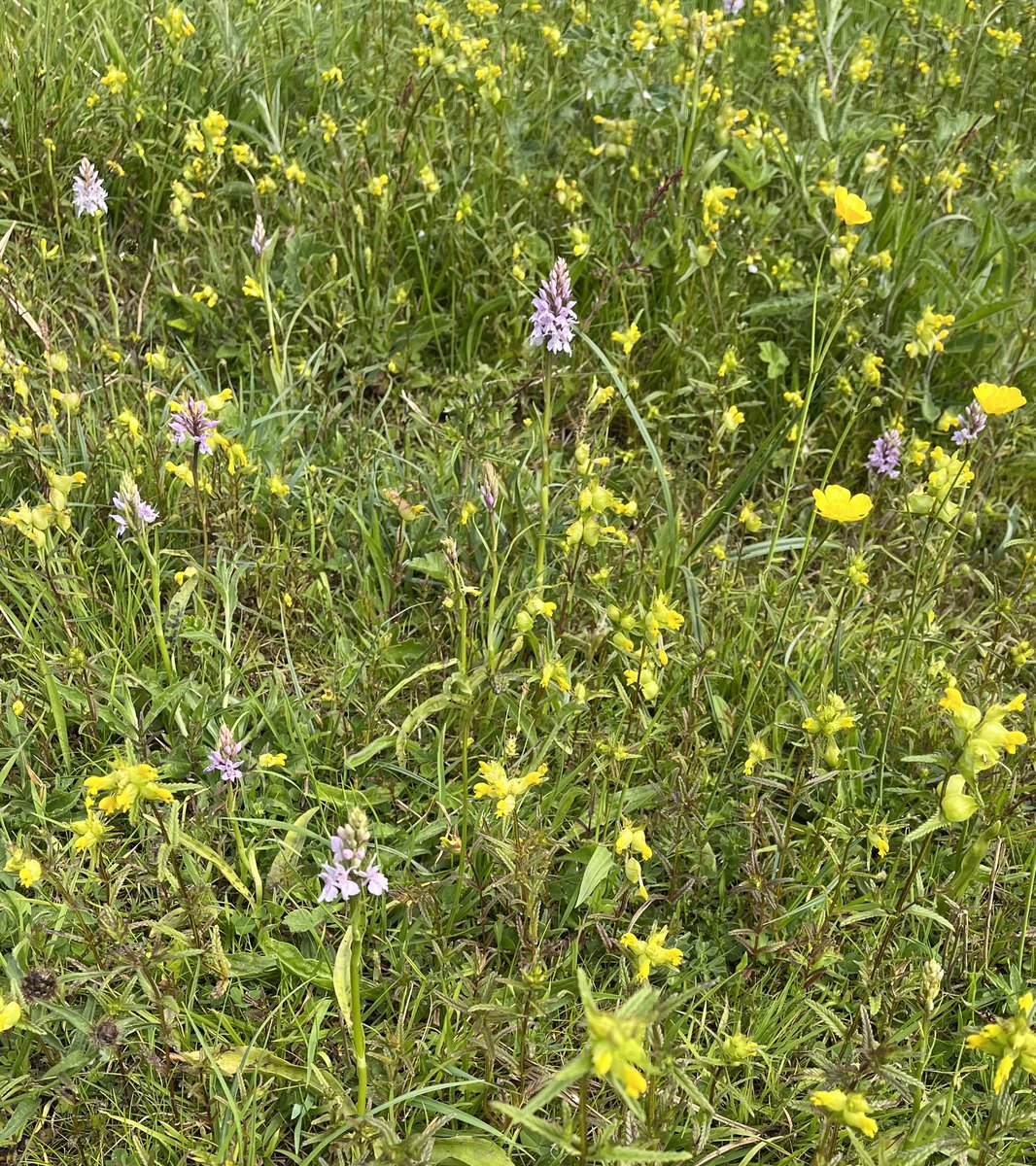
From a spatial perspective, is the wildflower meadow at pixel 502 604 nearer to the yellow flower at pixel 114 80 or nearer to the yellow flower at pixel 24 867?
the yellow flower at pixel 24 867

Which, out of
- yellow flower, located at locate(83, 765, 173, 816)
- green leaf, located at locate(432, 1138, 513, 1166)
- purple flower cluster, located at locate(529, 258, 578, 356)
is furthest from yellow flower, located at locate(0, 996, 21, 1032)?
purple flower cluster, located at locate(529, 258, 578, 356)

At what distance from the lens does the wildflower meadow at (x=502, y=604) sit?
5.10 ft

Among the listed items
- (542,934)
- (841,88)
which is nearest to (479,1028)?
(542,934)

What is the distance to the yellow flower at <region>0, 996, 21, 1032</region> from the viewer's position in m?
1.33

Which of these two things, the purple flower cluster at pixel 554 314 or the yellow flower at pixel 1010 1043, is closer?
the yellow flower at pixel 1010 1043

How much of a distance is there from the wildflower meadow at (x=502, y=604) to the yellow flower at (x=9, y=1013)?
142 millimetres

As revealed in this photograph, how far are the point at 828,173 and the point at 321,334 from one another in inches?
58.6

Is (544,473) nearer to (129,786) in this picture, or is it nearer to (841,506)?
(841,506)

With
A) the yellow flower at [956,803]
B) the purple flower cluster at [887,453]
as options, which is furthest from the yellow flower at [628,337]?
the yellow flower at [956,803]

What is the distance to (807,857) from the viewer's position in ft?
6.13

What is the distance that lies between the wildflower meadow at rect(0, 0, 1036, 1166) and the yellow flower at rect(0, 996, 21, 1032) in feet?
0.46

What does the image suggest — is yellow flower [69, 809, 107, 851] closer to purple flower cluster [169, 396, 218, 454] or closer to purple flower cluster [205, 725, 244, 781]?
purple flower cluster [205, 725, 244, 781]

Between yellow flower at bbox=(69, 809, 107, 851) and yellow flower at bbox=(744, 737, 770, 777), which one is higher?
yellow flower at bbox=(69, 809, 107, 851)

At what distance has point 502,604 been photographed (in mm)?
1951
